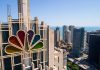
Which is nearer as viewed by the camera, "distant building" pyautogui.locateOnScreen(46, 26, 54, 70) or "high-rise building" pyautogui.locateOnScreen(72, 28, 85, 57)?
"distant building" pyautogui.locateOnScreen(46, 26, 54, 70)

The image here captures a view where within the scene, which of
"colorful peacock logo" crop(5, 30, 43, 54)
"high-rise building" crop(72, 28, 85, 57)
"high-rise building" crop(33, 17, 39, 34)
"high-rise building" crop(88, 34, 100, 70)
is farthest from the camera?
"high-rise building" crop(72, 28, 85, 57)

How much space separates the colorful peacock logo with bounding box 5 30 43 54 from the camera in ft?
86.5

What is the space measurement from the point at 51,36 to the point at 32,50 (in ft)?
20.1

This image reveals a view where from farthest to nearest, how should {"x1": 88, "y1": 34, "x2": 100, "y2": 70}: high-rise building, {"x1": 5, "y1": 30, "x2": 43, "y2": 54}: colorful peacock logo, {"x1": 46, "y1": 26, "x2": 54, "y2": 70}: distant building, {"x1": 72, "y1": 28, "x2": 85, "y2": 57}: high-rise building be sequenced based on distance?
{"x1": 72, "y1": 28, "x2": 85, "y2": 57}: high-rise building → {"x1": 88, "y1": 34, "x2": 100, "y2": 70}: high-rise building → {"x1": 46, "y1": 26, "x2": 54, "y2": 70}: distant building → {"x1": 5, "y1": 30, "x2": 43, "y2": 54}: colorful peacock logo

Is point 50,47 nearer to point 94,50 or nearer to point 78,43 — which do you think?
point 94,50

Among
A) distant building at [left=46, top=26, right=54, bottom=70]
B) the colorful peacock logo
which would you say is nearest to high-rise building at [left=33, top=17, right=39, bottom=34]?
the colorful peacock logo

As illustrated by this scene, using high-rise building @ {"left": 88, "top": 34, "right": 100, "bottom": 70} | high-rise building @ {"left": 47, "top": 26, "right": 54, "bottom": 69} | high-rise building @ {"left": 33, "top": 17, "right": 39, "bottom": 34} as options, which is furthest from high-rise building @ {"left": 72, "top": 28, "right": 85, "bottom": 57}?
high-rise building @ {"left": 33, "top": 17, "right": 39, "bottom": 34}

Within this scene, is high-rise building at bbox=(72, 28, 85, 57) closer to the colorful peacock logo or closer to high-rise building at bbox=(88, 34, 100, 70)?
high-rise building at bbox=(88, 34, 100, 70)

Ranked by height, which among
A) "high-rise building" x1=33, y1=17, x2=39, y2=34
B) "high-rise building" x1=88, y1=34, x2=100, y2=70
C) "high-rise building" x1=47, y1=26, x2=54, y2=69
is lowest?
"high-rise building" x1=88, y1=34, x2=100, y2=70

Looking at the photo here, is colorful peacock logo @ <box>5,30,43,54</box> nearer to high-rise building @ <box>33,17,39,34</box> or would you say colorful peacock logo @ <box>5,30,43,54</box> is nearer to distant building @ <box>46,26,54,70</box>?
high-rise building @ <box>33,17,39,34</box>

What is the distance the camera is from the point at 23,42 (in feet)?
90.8

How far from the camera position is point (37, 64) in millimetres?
30516

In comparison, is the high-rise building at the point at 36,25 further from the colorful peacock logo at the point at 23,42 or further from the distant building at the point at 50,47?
the distant building at the point at 50,47

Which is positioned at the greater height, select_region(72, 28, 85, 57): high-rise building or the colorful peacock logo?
the colorful peacock logo
